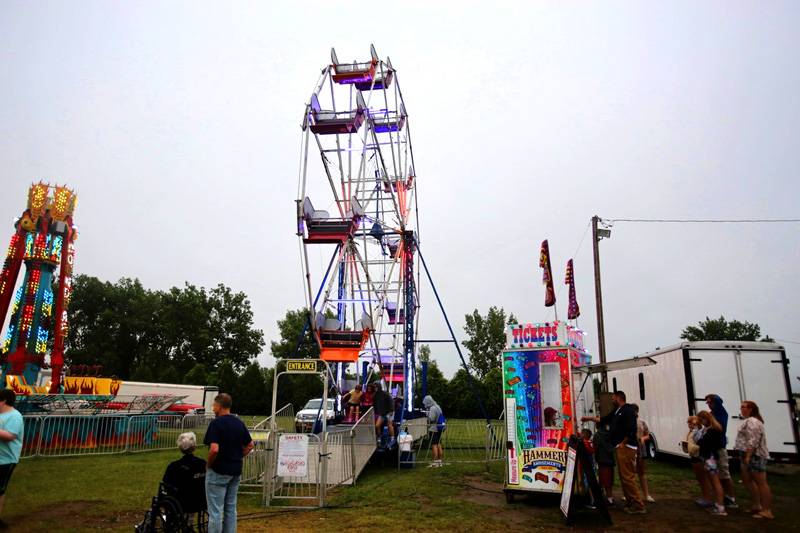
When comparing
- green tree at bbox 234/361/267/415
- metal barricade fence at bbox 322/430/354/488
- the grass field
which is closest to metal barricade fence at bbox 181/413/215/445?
the grass field

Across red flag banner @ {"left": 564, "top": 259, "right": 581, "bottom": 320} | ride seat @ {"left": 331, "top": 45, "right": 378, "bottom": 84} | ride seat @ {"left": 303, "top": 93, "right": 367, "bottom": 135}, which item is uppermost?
ride seat @ {"left": 331, "top": 45, "right": 378, "bottom": 84}

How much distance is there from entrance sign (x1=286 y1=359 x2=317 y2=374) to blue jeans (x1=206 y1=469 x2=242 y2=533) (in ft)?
10.3

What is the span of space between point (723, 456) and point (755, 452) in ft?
1.68

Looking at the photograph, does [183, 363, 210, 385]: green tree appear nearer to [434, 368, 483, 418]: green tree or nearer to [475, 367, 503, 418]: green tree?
[434, 368, 483, 418]: green tree

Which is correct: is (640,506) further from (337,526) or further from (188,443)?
(188,443)

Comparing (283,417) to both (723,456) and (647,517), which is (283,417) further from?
(723,456)

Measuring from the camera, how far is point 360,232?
20.3m

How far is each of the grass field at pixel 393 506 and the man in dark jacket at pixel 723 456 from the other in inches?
12.2

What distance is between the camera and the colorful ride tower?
21625 millimetres

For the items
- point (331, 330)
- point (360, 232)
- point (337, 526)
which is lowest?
point (337, 526)

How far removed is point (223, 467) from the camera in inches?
201

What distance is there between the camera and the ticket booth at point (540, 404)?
7910 mm

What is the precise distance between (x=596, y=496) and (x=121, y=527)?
6242 mm

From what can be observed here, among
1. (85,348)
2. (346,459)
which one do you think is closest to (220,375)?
(85,348)
